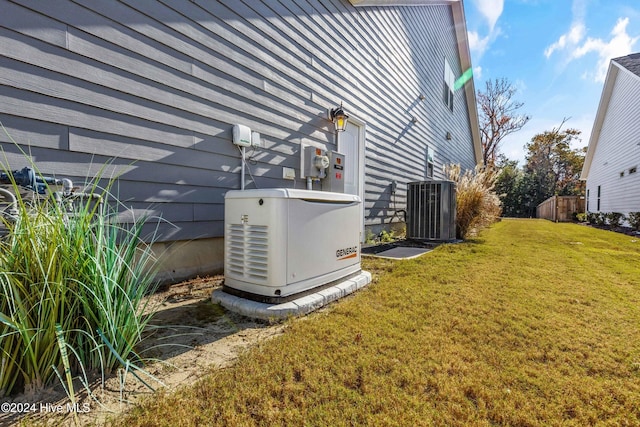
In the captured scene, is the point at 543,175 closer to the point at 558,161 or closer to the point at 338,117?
the point at 558,161

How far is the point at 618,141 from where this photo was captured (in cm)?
1126

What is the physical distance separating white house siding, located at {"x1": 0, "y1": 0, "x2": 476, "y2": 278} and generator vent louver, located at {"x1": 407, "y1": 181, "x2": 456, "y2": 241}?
6.86ft

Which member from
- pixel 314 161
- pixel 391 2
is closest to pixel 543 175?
pixel 391 2

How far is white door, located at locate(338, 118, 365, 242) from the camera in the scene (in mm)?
4969

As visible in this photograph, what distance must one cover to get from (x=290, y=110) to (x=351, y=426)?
341 cm

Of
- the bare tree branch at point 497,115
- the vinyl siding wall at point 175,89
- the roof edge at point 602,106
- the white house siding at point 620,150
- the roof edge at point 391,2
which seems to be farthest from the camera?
the bare tree branch at point 497,115

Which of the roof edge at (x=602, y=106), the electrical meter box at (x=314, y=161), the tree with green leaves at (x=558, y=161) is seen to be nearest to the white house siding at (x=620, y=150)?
the roof edge at (x=602, y=106)

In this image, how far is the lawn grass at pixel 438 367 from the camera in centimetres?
106

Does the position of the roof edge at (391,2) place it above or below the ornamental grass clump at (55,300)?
above

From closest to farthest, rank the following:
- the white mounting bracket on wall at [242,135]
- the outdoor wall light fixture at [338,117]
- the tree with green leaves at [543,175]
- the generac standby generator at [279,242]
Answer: the generac standby generator at [279,242]
the white mounting bracket on wall at [242,135]
the outdoor wall light fixture at [338,117]
the tree with green leaves at [543,175]

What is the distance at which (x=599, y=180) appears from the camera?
1380 cm

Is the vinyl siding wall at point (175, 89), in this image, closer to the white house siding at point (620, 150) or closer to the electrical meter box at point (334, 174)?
the electrical meter box at point (334, 174)

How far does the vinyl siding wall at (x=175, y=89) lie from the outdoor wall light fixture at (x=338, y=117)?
5.0 inches

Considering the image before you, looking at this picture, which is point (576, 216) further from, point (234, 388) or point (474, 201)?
point (234, 388)
